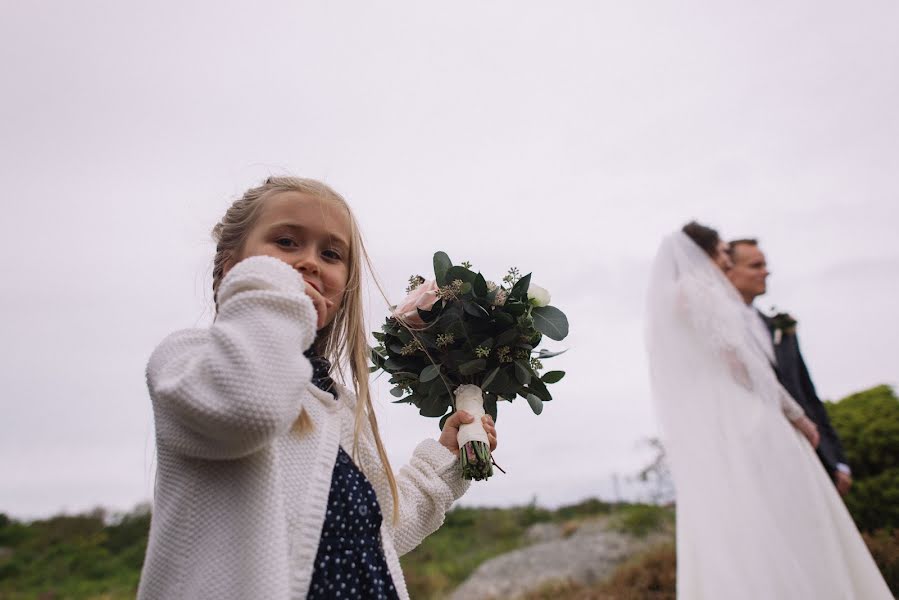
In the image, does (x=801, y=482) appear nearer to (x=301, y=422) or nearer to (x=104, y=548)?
(x=301, y=422)

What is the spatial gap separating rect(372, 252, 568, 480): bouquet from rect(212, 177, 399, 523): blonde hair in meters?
0.32

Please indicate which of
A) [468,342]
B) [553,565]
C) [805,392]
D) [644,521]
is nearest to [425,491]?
[468,342]

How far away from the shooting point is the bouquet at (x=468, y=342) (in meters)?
2.45

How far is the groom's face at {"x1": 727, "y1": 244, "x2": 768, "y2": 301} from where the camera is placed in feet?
17.4

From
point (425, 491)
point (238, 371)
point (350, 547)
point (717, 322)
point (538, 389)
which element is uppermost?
point (717, 322)

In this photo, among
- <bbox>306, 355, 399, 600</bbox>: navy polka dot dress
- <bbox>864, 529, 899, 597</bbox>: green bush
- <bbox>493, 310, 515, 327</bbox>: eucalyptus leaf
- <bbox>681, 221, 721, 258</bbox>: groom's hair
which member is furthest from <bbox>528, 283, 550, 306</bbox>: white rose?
<bbox>864, 529, 899, 597</bbox>: green bush

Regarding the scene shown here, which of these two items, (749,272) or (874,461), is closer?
(749,272)

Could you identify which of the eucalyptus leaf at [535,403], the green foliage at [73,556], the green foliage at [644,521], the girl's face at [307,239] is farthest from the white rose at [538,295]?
the green foliage at [644,521]

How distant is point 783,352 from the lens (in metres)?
5.24

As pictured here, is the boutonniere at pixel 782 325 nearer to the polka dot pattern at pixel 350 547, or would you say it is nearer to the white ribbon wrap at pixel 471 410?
the white ribbon wrap at pixel 471 410

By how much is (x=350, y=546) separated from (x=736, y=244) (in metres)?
4.90

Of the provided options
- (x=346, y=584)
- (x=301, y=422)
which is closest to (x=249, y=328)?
(x=301, y=422)

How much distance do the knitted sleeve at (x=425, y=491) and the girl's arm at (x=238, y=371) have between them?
0.83 meters

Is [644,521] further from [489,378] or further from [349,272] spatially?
[349,272]
